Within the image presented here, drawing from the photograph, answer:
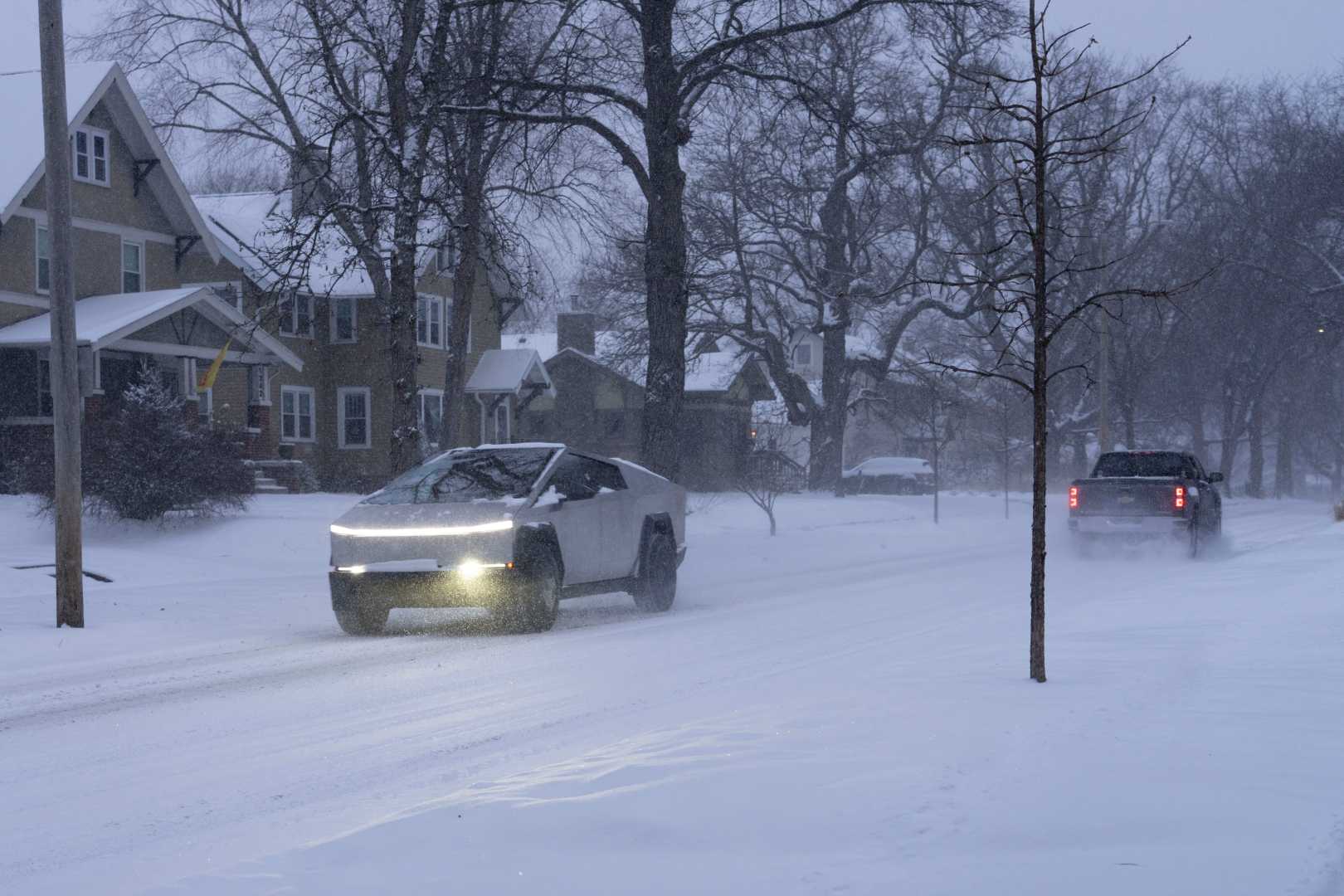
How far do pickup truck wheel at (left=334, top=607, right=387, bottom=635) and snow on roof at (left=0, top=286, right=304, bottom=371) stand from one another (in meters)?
16.9

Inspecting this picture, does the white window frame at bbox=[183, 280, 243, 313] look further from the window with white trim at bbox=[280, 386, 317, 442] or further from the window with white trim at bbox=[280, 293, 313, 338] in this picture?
the window with white trim at bbox=[280, 386, 317, 442]

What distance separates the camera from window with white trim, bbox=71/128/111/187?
33812 millimetres

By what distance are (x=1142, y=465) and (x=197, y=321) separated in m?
21.7

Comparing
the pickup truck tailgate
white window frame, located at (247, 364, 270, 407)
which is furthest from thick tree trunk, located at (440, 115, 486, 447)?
the pickup truck tailgate

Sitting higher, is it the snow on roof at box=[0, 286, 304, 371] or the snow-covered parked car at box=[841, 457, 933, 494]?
the snow on roof at box=[0, 286, 304, 371]

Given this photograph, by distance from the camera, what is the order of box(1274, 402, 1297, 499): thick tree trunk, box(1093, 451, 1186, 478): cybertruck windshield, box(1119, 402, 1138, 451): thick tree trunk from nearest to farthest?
box(1093, 451, 1186, 478): cybertruck windshield, box(1119, 402, 1138, 451): thick tree trunk, box(1274, 402, 1297, 499): thick tree trunk

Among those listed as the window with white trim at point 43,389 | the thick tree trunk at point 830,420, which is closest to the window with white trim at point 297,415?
the window with white trim at point 43,389

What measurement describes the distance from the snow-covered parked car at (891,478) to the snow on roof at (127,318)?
3543cm

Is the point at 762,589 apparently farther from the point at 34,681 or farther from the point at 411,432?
the point at 34,681

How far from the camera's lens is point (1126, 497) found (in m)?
23.3

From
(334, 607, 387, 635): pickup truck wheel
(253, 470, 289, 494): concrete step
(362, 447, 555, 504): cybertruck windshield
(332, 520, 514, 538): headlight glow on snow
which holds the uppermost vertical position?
(362, 447, 555, 504): cybertruck windshield

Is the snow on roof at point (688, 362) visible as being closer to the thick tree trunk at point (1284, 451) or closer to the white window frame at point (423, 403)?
the white window frame at point (423, 403)

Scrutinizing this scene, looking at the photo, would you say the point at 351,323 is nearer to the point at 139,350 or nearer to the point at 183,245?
the point at 183,245

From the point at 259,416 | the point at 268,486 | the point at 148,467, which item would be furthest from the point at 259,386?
the point at 148,467
